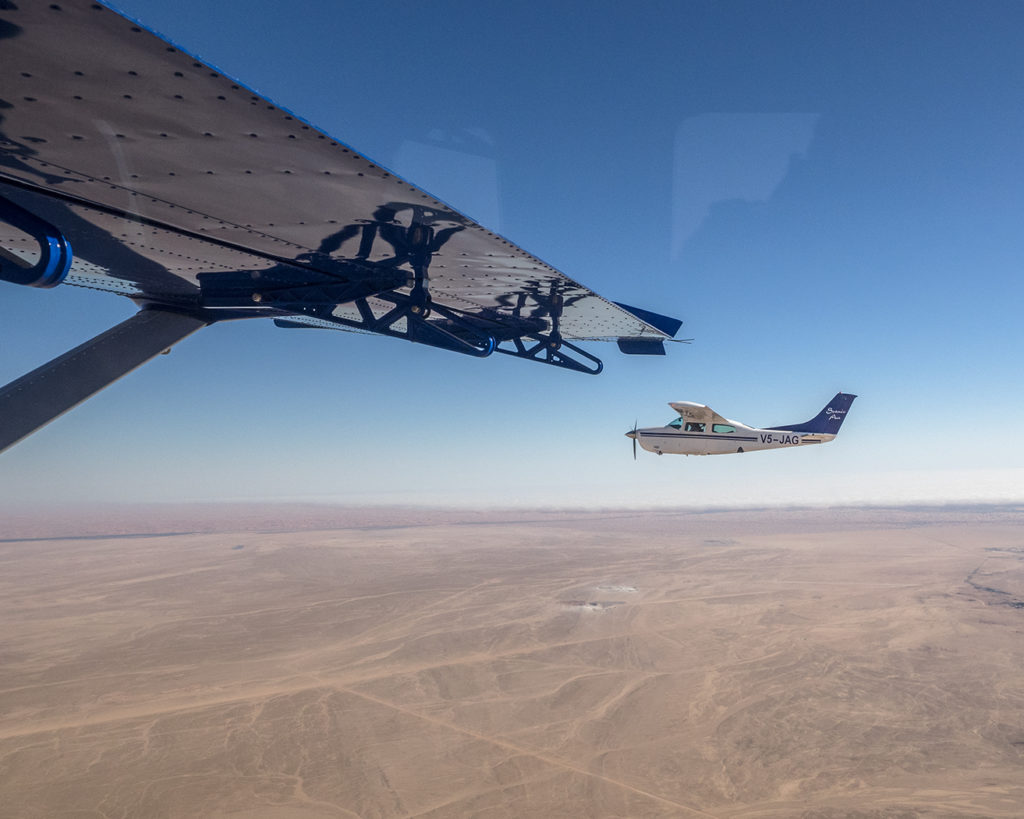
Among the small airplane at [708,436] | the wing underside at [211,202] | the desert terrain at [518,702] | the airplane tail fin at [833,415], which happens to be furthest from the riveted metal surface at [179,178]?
the desert terrain at [518,702]

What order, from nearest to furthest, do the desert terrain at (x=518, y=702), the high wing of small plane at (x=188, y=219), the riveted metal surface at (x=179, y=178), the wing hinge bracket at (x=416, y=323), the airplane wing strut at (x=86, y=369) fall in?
the riveted metal surface at (x=179, y=178) < the high wing of small plane at (x=188, y=219) < the airplane wing strut at (x=86, y=369) < the wing hinge bracket at (x=416, y=323) < the desert terrain at (x=518, y=702)

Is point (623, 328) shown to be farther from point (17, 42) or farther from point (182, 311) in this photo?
point (17, 42)

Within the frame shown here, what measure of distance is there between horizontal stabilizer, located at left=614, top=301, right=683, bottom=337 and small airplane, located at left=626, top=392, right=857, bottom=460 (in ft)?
27.1

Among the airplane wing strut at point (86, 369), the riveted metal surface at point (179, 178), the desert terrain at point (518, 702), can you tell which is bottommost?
the desert terrain at point (518, 702)

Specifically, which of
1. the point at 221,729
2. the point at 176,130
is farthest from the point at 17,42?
the point at 221,729

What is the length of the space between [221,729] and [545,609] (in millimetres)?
73056

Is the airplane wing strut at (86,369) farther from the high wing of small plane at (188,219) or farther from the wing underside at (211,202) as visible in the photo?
the wing underside at (211,202)

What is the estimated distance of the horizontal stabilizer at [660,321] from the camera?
991cm

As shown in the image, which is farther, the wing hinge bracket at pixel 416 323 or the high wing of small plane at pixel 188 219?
the wing hinge bracket at pixel 416 323

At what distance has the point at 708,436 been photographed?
19250mm

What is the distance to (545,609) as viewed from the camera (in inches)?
4766

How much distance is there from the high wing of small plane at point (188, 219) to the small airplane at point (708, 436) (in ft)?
35.9

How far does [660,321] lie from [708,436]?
411 inches

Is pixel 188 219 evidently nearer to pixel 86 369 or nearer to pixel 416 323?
pixel 86 369
